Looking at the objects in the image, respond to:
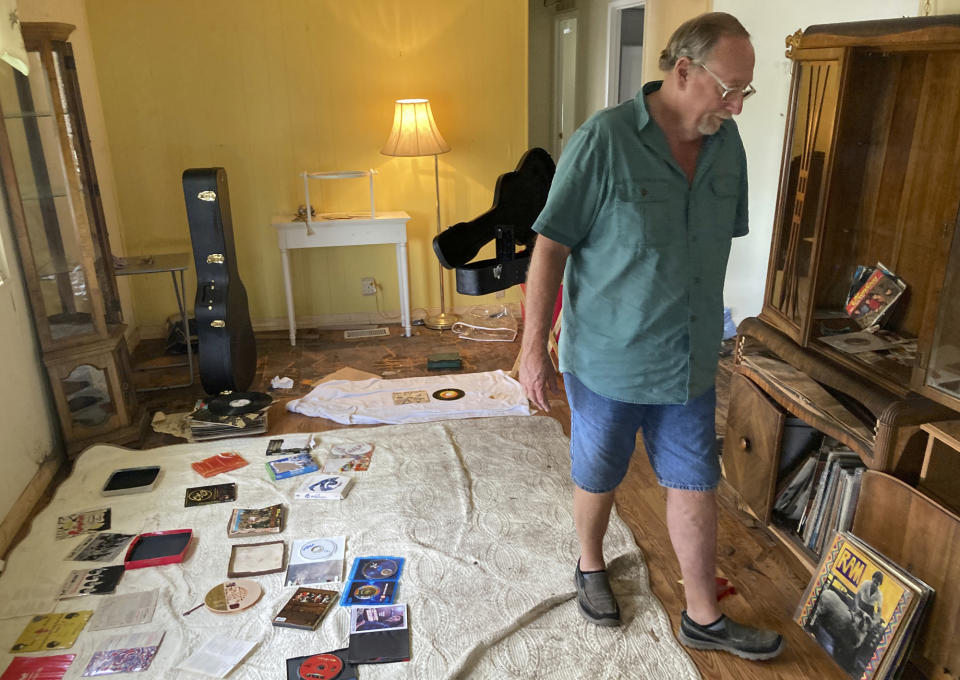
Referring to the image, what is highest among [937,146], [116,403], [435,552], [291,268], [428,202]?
[937,146]

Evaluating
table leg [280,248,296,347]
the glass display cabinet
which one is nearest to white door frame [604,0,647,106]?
table leg [280,248,296,347]

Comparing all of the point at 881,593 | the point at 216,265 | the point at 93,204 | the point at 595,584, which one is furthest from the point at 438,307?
the point at 881,593

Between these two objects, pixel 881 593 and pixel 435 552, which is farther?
pixel 435 552

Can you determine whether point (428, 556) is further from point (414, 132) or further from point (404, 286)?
point (414, 132)

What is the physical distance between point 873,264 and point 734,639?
111 cm

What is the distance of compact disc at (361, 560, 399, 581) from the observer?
2102 millimetres

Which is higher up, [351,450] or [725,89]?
[725,89]

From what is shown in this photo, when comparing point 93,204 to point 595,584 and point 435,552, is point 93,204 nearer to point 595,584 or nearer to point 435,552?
point 435,552

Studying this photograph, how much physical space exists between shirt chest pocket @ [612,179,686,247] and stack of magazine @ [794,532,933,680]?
34.7 inches

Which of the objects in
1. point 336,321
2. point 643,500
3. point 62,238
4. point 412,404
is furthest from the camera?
point 336,321

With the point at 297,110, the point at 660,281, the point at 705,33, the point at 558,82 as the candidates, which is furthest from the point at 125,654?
the point at 558,82

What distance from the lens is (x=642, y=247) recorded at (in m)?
1.53

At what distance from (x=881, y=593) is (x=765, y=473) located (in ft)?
1.79

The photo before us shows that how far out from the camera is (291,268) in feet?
14.7
